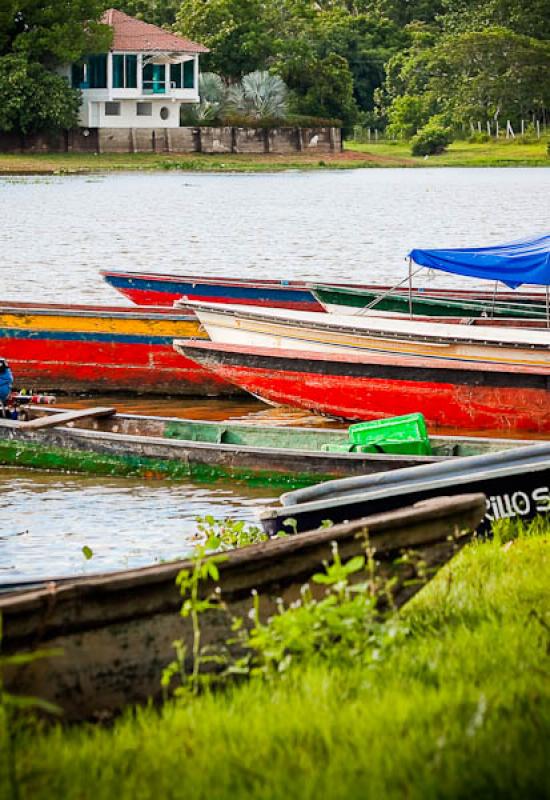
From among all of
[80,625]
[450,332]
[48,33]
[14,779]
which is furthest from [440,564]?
[48,33]

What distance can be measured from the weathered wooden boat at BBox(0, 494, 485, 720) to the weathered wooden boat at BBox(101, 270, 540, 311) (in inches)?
590

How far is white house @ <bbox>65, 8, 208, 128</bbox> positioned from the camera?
94812 mm

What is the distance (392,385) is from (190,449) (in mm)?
3528

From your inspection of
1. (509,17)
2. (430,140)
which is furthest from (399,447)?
(509,17)

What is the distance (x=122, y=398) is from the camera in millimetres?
18328

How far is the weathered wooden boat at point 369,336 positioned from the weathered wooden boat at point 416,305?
7.32ft

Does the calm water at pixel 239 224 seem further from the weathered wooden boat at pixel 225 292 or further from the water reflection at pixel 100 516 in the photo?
the water reflection at pixel 100 516

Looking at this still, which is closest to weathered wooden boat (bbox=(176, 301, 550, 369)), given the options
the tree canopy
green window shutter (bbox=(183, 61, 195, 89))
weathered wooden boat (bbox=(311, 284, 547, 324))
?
weathered wooden boat (bbox=(311, 284, 547, 324))

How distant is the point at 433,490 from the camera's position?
852 cm

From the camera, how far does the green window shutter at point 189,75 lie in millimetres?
96400

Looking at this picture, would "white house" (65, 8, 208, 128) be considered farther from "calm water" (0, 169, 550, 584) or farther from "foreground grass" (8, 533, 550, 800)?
"foreground grass" (8, 533, 550, 800)

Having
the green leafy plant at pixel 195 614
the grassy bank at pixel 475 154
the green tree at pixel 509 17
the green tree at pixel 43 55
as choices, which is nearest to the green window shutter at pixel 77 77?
the green tree at pixel 43 55

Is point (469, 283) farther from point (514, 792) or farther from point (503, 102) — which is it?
point (503, 102)

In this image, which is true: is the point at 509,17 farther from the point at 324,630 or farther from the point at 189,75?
the point at 324,630
